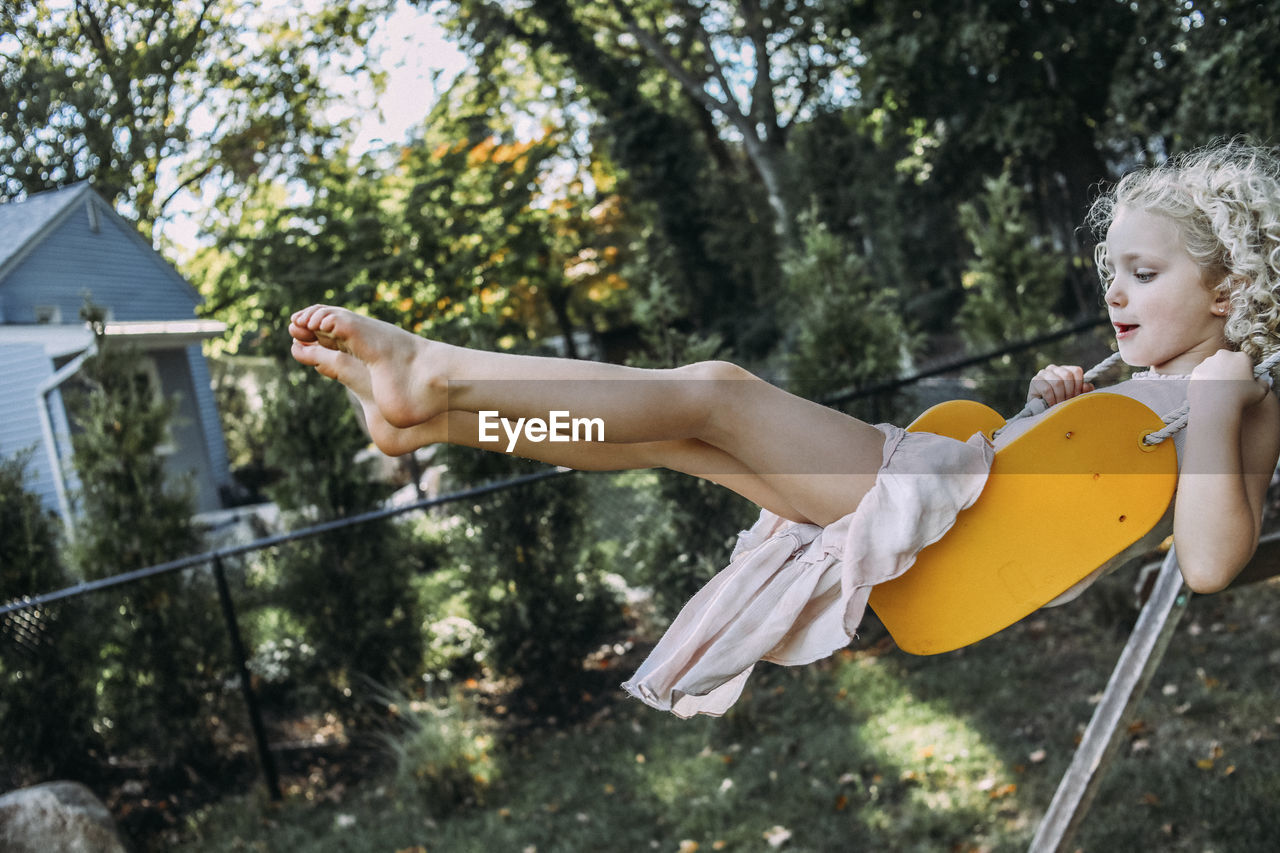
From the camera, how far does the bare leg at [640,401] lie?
1370 mm

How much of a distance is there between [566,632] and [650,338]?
151 centimetres

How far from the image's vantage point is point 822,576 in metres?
1.57

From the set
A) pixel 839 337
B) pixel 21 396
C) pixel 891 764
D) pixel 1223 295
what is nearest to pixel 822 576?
pixel 1223 295

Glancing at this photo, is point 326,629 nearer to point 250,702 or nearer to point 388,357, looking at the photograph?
point 250,702

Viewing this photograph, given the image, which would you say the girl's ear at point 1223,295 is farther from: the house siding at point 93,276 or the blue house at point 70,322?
the house siding at point 93,276

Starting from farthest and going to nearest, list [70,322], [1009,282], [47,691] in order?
[70,322], [1009,282], [47,691]

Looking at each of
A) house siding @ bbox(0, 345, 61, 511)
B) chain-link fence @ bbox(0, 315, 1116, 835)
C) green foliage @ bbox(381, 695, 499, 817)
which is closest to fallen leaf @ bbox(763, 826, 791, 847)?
green foliage @ bbox(381, 695, 499, 817)

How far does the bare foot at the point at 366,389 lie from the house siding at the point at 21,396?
17.5ft

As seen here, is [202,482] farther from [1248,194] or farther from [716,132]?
[716,132]

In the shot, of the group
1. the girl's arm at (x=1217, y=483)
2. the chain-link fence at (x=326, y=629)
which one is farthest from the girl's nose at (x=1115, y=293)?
the chain-link fence at (x=326, y=629)

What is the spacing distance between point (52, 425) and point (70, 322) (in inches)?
48.5

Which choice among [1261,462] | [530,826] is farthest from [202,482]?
[1261,462]

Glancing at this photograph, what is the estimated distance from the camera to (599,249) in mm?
Answer: 16359

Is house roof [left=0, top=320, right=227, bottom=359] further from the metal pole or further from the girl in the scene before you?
the girl
